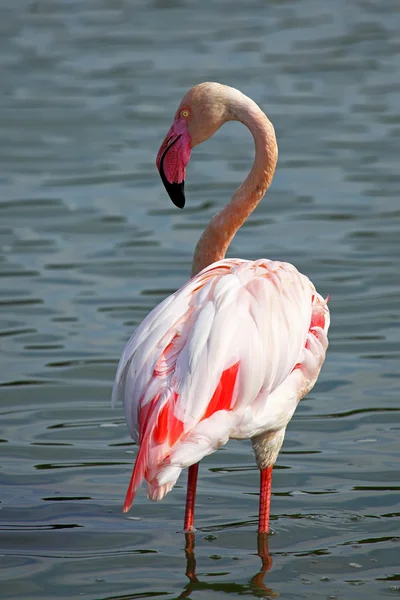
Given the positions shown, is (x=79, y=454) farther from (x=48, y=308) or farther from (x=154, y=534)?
(x=48, y=308)

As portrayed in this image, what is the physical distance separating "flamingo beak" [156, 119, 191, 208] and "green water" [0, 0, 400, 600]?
3.71 ft

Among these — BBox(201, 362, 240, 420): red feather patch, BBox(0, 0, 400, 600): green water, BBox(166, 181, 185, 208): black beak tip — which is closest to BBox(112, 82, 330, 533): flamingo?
BBox(201, 362, 240, 420): red feather patch

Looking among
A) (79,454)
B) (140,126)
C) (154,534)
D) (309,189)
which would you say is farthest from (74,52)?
(154,534)

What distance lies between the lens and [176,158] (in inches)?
198

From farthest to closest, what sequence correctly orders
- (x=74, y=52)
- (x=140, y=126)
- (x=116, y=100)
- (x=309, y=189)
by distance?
(x=74, y=52) → (x=116, y=100) → (x=140, y=126) → (x=309, y=189)

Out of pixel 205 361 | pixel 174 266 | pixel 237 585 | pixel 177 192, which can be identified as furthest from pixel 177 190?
pixel 174 266

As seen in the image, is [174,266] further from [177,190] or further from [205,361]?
[205,361]

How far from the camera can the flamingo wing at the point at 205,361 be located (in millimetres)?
3770

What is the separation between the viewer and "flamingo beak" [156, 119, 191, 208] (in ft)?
16.4

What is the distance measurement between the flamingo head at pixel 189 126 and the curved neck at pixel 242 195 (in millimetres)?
69

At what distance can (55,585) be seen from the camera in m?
4.01

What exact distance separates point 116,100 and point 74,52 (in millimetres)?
2183

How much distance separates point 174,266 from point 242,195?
285cm

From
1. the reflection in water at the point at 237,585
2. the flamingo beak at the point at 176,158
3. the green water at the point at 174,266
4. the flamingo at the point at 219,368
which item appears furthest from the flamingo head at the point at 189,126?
the reflection in water at the point at 237,585
